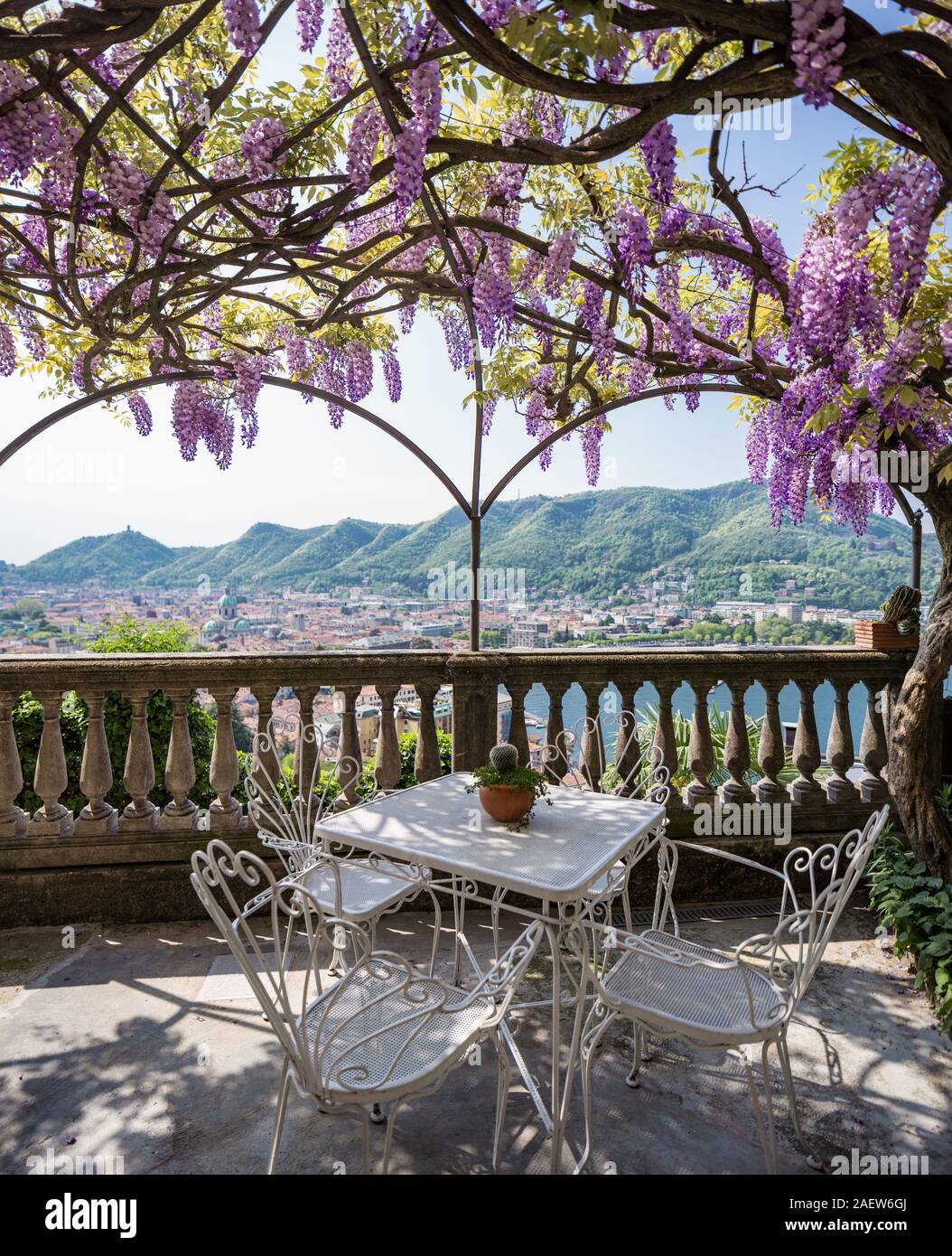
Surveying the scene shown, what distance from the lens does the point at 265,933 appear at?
3.16 metres

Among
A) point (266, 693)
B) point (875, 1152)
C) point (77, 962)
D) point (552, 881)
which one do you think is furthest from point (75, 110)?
point (875, 1152)

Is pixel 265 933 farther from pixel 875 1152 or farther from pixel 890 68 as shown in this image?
pixel 890 68

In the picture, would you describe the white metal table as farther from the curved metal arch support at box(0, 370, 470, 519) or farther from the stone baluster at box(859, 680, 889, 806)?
the stone baluster at box(859, 680, 889, 806)

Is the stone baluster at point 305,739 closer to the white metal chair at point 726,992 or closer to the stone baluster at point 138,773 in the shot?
the stone baluster at point 138,773

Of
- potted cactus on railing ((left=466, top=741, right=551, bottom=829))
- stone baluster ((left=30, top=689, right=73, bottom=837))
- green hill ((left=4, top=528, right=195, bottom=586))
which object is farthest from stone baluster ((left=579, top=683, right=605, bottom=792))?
green hill ((left=4, top=528, right=195, bottom=586))

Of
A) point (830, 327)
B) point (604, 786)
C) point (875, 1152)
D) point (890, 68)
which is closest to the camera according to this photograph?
point (890, 68)

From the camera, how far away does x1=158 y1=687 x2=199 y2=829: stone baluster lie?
3193mm

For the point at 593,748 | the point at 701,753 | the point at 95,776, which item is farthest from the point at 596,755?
the point at 95,776

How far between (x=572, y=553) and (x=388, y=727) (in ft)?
10.8

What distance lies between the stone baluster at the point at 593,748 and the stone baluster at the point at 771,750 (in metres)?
0.81

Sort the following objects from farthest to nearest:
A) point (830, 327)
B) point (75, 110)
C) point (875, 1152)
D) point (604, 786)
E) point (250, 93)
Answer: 1. point (604, 786)
2. point (830, 327)
3. point (250, 93)
4. point (75, 110)
5. point (875, 1152)

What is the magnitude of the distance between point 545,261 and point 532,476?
980 millimetres

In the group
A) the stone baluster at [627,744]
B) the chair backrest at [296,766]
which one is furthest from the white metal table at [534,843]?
the stone baluster at [627,744]

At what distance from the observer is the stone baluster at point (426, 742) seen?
335 centimetres
